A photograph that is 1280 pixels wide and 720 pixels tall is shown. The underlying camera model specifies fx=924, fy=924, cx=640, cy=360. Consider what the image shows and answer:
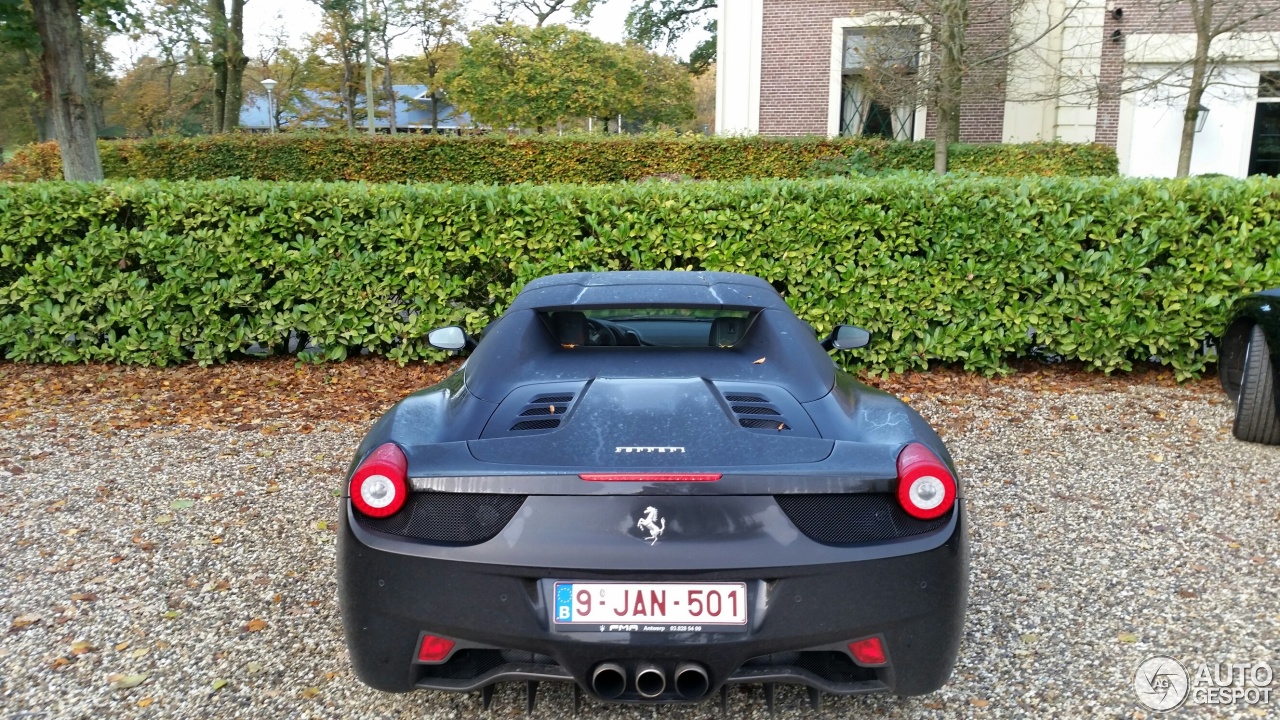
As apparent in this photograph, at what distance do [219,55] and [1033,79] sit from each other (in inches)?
829

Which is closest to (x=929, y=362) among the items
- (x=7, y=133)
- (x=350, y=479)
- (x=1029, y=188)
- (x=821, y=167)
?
(x=1029, y=188)

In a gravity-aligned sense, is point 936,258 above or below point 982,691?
above

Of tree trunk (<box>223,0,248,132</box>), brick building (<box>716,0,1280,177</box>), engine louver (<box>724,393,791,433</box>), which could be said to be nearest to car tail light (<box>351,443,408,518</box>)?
engine louver (<box>724,393,791,433</box>)

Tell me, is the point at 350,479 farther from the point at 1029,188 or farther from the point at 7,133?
the point at 7,133

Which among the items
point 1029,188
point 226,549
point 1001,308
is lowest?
point 226,549

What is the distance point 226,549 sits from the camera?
4.20 metres

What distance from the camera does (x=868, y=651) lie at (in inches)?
95.3

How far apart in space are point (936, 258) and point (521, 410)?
5237 mm

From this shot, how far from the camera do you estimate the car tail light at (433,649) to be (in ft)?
7.97

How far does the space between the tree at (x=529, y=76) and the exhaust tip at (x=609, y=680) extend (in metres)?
29.9

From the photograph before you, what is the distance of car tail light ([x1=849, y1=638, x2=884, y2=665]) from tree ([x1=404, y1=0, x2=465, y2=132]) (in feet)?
139

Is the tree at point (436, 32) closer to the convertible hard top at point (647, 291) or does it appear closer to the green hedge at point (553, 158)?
the green hedge at point (553, 158)

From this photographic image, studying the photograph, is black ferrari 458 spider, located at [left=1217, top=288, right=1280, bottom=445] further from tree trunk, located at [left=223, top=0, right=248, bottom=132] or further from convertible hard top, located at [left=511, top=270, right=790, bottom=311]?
tree trunk, located at [left=223, top=0, right=248, bottom=132]

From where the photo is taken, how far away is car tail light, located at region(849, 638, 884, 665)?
240 cm
